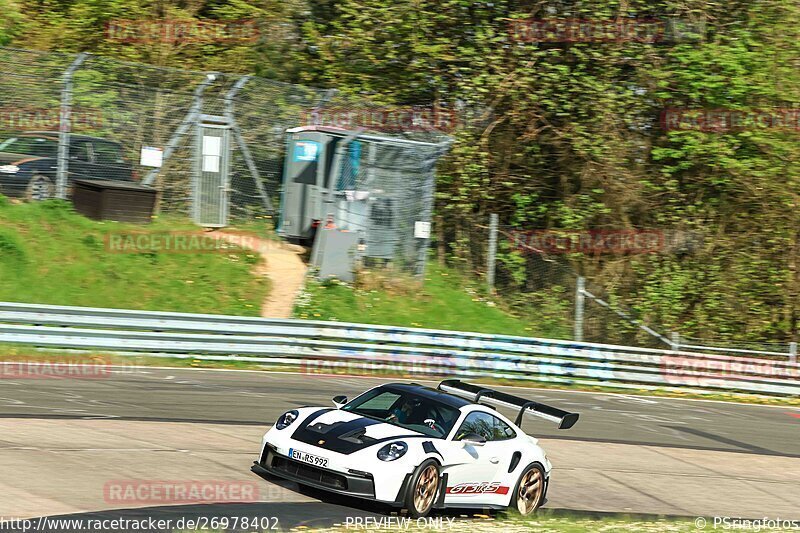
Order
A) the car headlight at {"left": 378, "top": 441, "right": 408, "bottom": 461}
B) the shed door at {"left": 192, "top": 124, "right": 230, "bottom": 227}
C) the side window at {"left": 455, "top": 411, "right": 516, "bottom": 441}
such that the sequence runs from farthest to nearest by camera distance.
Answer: the shed door at {"left": 192, "top": 124, "right": 230, "bottom": 227} → the side window at {"left": 455, "top": 411, "right": 516, "bottom": 441} → the car headlight at {"left": 378, "top": 441, "right": 408, "bottom": 461}

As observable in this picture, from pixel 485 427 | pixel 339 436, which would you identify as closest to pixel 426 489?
pixel 339 436

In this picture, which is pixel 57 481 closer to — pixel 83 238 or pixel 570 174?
pixel 83 238

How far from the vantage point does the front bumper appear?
826 cm

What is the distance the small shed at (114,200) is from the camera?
2122 centimetres

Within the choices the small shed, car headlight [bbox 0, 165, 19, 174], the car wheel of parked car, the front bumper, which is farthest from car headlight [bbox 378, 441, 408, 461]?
car headlight [bbox 0, 165, 19, 174]

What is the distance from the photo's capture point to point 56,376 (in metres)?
14.9

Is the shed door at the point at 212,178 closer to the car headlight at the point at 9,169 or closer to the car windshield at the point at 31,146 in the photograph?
the car windshield at the point at 31,146

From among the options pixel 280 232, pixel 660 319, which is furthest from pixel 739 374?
pixel 280 232

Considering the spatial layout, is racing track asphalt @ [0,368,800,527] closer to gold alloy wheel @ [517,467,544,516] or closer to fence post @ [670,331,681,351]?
gold alloy wheel @ [517,467,544,516]

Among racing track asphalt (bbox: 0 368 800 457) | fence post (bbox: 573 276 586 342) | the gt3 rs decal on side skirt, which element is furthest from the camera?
fence post (bbox: 573 276 586 342)

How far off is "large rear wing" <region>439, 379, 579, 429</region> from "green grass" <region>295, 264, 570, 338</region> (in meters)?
11.6

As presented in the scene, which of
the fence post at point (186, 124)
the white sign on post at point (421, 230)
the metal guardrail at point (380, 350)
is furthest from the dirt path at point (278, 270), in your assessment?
the white sign on post at point (421, 230)

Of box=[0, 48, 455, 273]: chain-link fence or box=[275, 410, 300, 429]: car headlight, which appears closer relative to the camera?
box=[275, 410, 300, 429]: car headlight

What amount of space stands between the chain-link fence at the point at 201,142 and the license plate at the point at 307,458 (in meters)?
14.6
